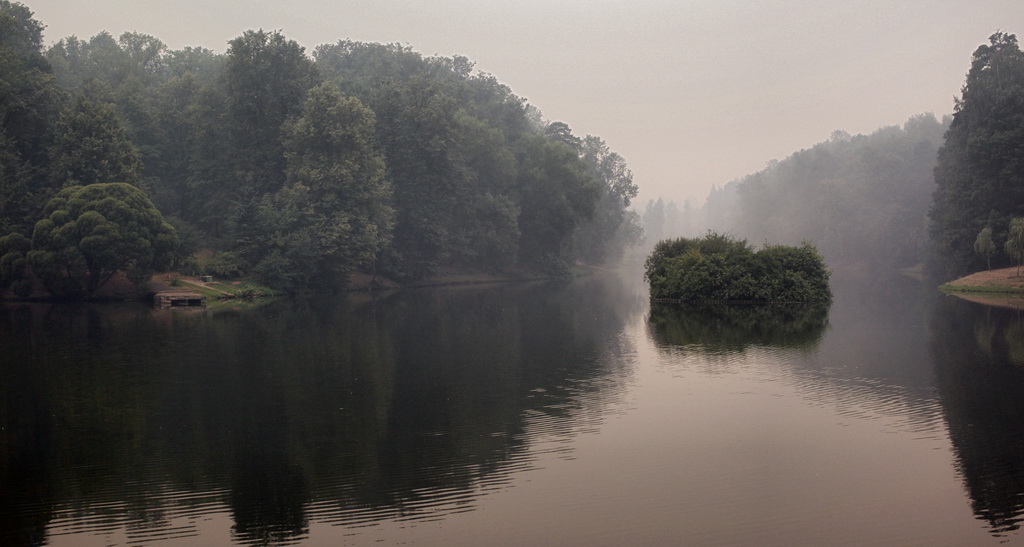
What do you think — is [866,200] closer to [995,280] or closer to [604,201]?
[604,201]

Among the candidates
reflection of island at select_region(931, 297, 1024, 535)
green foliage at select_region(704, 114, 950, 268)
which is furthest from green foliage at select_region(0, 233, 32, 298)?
green foliage at select_region(704, 114, 950, 268)

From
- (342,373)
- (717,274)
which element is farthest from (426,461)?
Answer: (717,274)

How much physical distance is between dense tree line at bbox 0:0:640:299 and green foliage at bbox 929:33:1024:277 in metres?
38.6

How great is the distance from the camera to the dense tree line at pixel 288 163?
5841cm

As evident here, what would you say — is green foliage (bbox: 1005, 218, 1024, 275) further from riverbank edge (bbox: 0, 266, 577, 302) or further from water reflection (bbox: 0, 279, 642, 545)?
riverbank edge (bbox: 0, 266, 577, 302)

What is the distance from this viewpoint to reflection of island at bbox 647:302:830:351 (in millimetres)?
28547

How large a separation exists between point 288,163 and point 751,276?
4180 cm

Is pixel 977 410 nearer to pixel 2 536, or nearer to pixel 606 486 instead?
pixel 606 486

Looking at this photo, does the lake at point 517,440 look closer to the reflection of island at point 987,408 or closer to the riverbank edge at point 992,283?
the reflection of island at point 987,408

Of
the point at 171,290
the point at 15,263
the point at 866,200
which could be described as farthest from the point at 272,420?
the point at 866,200

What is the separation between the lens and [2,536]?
9.96 meters

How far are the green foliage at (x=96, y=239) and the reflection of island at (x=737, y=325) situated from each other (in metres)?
34.2

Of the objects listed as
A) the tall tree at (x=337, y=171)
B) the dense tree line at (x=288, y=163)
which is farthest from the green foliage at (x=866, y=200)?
the tall tree at (x=337, y=171)

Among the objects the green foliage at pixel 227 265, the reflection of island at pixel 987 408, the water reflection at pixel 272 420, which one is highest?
the green foliage at pixel 227 265
